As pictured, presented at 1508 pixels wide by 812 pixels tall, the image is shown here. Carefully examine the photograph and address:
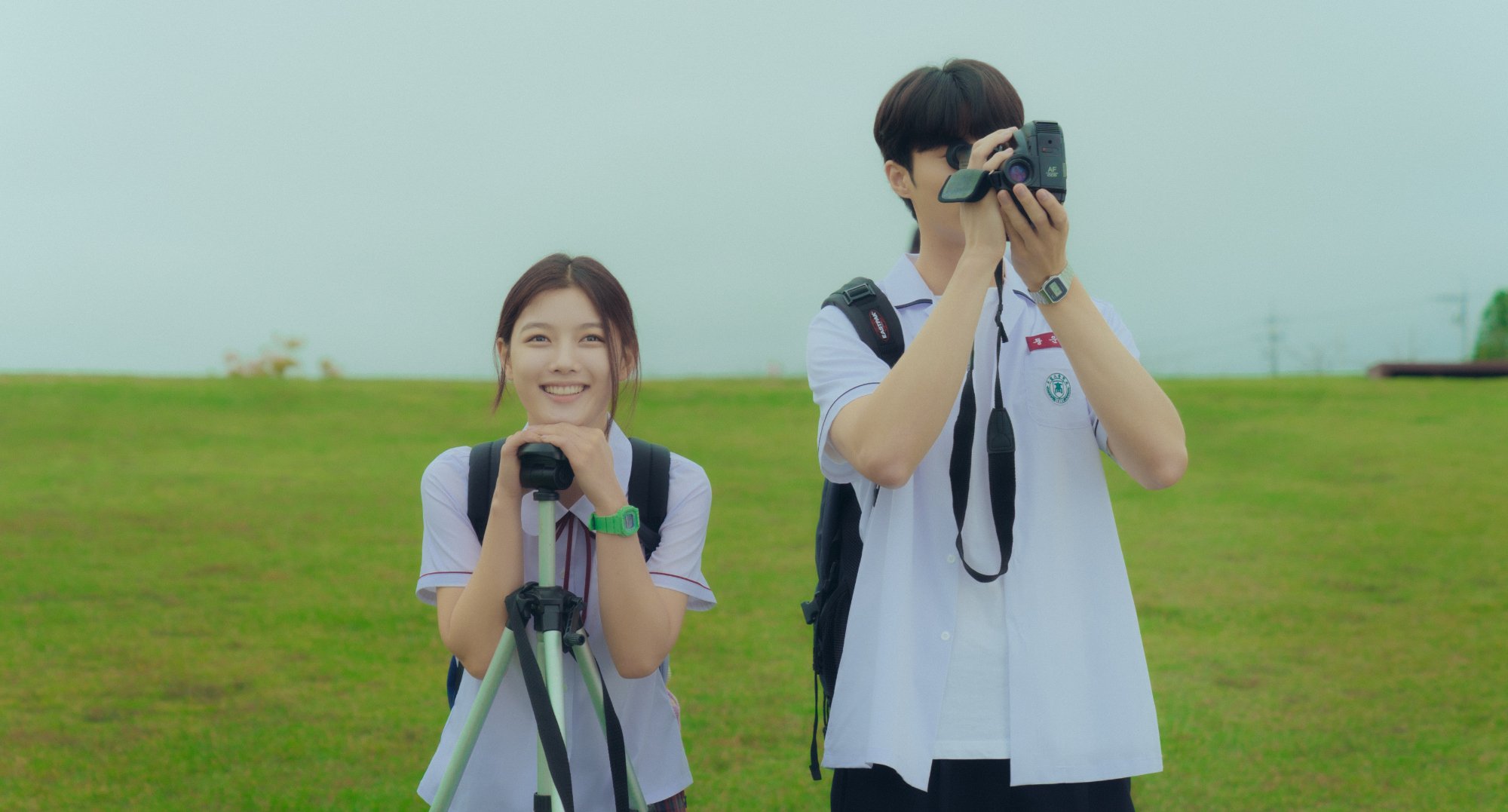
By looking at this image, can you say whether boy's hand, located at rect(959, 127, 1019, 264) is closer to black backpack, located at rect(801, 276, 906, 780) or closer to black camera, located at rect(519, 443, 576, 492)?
black backpack, located at rect(801, 276, 906, 780)

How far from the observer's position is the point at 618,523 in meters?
2.16

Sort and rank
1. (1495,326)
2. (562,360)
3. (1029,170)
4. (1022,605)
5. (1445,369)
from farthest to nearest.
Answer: (1495,326), (1445,369), (562,360), (1022,605), (1029,170)

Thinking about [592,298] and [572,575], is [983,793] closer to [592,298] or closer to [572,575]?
[572,575]

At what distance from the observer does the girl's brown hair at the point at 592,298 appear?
2436 mm

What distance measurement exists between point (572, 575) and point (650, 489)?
23cm

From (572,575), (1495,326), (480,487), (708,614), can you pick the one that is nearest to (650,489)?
(572,575)

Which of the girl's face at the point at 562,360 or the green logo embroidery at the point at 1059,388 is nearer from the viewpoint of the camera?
the green logo embroidery at the point at 1059,388

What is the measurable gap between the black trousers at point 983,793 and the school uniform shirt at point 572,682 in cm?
50

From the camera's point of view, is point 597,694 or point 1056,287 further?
point 597,694

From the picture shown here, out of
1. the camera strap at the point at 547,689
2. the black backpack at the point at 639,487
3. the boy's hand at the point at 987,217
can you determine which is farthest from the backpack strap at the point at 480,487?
the boy's hand at the point at 987,217

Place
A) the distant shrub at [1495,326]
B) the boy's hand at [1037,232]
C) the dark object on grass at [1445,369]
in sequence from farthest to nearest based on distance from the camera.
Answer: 1. the distant shrub at [1495,326]
2. the dark object on grass at [1445,369]
3. the boy's hand at [1037,232]

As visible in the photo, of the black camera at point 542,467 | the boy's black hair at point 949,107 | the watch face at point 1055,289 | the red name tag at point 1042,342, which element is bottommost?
the black camera at point 542,467

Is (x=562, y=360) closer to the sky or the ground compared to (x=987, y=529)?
closer to the sky

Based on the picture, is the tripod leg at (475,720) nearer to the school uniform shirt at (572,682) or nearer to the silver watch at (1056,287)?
the school uniform shirt at (572,682)
